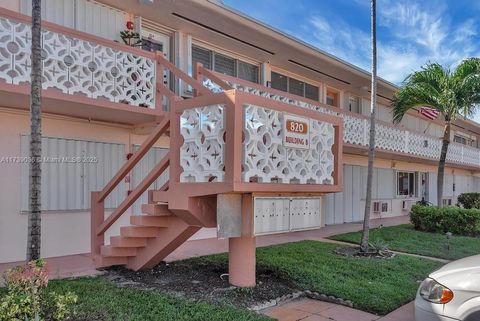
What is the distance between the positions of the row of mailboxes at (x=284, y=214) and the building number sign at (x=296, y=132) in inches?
30.8

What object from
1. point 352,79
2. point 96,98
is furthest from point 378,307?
point 352,79

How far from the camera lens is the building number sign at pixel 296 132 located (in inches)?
234

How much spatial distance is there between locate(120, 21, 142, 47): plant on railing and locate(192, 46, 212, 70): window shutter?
208 centimetres

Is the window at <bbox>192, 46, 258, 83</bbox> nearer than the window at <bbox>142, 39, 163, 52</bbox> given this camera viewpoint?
No

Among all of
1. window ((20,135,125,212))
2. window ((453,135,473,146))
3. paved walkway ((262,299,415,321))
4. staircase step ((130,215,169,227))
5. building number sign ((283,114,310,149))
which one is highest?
window ((453,135,473,146))

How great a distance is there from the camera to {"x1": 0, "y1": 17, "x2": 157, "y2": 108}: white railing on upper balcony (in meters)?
6.65

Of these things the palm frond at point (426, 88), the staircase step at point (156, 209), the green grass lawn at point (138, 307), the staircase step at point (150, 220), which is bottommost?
the green grass lawn at point (138, 307)

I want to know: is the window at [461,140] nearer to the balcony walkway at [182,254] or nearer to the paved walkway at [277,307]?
the balcony walkway at [182,254]

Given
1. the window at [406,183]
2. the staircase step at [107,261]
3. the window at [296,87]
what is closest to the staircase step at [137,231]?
the staircase step at [107,261]

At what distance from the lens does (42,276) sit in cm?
396

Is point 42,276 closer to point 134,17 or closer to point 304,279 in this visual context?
point 304,279

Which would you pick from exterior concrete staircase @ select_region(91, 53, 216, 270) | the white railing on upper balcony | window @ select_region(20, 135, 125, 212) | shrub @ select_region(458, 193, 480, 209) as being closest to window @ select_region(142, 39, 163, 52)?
the white railing on upper balcony

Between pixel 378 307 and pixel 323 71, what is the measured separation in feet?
34.5

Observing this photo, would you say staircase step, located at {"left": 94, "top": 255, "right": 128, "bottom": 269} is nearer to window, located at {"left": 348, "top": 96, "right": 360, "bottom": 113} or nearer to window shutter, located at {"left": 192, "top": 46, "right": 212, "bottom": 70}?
window shutter, located at {"left": 192, "top": 46, "right": 212, "bottom": 70}
